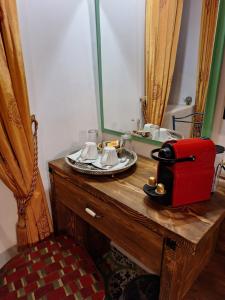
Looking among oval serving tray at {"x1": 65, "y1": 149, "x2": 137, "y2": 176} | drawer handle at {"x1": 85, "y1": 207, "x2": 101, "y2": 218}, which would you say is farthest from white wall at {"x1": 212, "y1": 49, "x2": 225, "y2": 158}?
drawer handle at {"x1": 85, "y1": 207, "x2": 101, "y2": 218}

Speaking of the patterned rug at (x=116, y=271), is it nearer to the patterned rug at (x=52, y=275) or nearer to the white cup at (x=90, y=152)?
the patterned rug at (x=52, y=275)

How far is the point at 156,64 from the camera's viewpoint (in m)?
1.11

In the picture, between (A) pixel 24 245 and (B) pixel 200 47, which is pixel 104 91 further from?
(A) pixel 24 245

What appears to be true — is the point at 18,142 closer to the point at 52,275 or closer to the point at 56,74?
the point at 56,74

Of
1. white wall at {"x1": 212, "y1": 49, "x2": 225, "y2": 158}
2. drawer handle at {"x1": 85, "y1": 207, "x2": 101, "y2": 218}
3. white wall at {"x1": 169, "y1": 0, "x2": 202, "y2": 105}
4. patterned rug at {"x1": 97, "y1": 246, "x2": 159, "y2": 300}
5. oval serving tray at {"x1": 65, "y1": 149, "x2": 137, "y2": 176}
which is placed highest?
white wall at {"x1": 169, "y1": 0, "x2": 202, "y2": 105}

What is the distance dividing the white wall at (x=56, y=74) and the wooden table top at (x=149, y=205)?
0.29 metres

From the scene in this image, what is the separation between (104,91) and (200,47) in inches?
24.3

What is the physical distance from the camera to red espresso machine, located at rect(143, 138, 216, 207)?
723mm

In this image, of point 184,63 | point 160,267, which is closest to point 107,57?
point 184,63

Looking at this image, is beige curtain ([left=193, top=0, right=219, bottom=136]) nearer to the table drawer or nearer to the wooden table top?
the wooden table top

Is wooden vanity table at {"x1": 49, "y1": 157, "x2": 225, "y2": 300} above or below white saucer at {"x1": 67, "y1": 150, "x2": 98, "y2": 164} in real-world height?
below

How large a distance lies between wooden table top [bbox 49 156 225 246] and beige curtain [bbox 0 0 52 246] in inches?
7.8

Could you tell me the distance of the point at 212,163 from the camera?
2.49ft

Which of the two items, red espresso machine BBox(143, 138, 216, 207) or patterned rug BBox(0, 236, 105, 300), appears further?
patterned rug BBox(0, 236, 105, 300)
